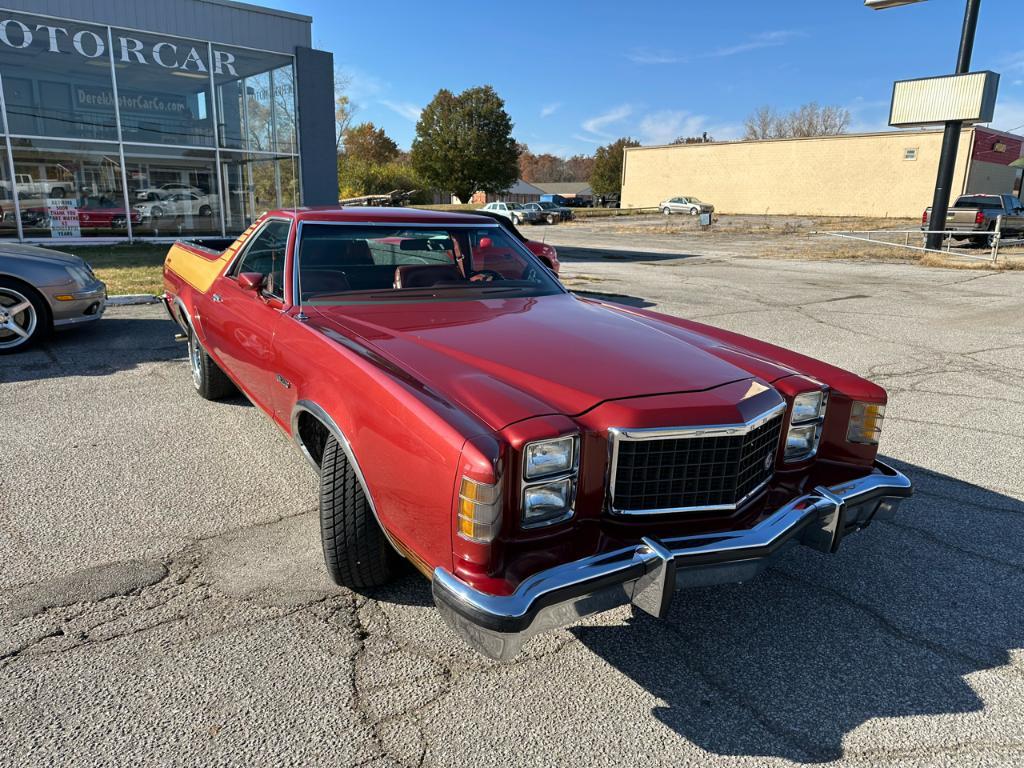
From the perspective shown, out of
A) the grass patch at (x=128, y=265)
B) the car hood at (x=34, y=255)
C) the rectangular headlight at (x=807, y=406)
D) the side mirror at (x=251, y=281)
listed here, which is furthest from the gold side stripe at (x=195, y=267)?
the grass patch at (x=128, y=265)

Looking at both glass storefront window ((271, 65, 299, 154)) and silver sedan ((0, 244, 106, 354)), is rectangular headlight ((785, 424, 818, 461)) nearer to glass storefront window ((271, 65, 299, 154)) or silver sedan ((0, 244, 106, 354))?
silver sedan ((0, 244, 106, 354))

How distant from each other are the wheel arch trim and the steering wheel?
54.4 inches

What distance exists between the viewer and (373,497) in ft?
7.95

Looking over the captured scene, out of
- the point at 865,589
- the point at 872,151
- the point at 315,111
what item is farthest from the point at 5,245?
the point at 872,151

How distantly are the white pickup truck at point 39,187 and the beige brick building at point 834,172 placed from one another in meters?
43.8

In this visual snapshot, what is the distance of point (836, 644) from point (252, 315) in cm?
316

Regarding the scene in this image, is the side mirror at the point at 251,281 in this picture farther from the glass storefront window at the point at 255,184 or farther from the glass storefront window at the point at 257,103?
the glass storefront window at the point at 257,103

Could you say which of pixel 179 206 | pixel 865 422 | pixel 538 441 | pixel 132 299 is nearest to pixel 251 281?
pixel 538 441

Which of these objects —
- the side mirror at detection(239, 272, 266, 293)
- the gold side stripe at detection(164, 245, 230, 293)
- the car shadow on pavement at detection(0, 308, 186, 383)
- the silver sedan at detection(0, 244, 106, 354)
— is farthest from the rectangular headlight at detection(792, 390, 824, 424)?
the silver sedan at detection(0, 244, 106, 354)

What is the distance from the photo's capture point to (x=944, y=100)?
19406 mm

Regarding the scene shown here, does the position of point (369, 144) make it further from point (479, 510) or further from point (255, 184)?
point (479, 510)

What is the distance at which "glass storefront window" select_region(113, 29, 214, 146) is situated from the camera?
15500 millimetres

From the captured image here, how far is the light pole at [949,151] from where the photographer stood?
18.5m

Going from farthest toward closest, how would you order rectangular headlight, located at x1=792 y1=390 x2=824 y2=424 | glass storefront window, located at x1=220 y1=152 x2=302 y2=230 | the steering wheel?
glass storefront window, located at x1=220 y1=152 x2=302 y2=230
the steering wheel
rectangular headlight, located at x1=792 y1=390 x2=824 y2=424
